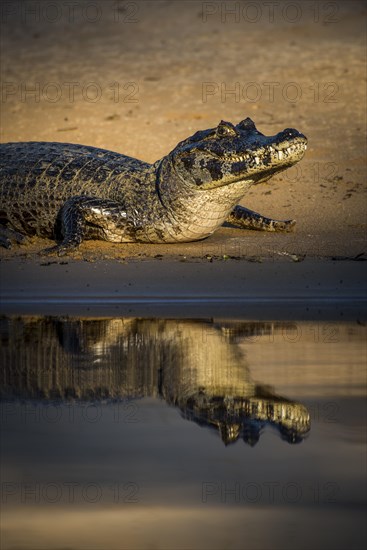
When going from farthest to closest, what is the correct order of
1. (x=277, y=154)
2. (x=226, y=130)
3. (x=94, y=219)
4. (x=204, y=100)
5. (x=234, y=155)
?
(x=204, y=100)
(x=94, y=219)
(x=226, y=130)
(x=234, y=155)
(x=277, y=154)

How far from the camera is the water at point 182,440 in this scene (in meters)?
4.86

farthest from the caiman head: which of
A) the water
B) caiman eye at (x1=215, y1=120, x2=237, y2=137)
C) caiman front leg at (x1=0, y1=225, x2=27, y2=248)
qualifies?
the water

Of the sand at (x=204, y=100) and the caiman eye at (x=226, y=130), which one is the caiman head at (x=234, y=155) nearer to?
the caiman eye at (x=226, y=130)

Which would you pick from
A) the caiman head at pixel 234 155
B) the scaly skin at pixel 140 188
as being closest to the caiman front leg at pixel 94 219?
the scaly skin at pixel 140 188

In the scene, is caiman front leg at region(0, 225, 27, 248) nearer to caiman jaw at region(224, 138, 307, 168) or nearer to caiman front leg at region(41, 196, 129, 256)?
caiman front leg at region(41, 196, 129, 256)

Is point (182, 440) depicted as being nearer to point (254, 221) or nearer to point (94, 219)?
point (94, 219)

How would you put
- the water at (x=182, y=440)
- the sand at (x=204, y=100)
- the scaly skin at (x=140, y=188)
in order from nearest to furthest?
the water at (x=182, y=440)
the sand at (x=204, y=100)
the scaly skin at (x=140, y=188)

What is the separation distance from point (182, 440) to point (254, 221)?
7.68 meters

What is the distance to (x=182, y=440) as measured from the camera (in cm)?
604

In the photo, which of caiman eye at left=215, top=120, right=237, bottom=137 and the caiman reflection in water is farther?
caiman eye at left=215, top=120, right=237, bottom=137

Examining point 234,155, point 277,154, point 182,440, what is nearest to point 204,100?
point 234,155

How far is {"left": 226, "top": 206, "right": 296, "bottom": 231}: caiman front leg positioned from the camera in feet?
44.1

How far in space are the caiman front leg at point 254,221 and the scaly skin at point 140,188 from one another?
1cm

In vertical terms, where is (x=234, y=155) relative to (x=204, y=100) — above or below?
below
